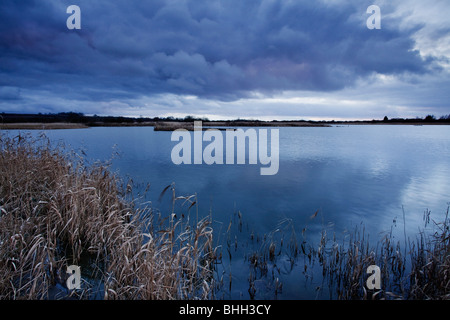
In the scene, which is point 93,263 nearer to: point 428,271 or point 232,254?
point 232,254

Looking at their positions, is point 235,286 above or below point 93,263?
below

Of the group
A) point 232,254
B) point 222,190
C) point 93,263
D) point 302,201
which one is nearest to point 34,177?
point 93,263

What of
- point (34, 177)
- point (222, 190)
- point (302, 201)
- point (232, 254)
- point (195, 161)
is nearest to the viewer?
point (232, 254)

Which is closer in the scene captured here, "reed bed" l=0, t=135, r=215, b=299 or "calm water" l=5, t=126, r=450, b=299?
"reed bed" l=0, t=135, r=215, b=299

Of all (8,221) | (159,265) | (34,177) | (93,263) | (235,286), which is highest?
(34,177)

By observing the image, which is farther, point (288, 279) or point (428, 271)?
point (288, 279)

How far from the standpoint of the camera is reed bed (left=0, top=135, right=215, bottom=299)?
3656 millimetres

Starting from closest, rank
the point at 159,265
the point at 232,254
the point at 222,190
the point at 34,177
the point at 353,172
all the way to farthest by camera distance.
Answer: the point at 159,265
the point at 232,254
the point at 34,177
the point at 222,190
the point at 353,172

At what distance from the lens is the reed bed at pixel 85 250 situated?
12.0 feet

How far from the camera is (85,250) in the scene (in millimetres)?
5227

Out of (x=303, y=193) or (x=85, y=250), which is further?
(x=303, y=193)

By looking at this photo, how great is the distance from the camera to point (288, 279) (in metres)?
4.83

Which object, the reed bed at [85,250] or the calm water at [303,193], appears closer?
the reed bed at [85,250]
